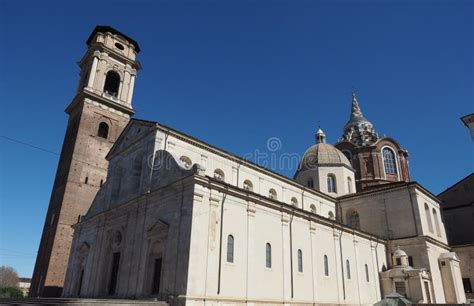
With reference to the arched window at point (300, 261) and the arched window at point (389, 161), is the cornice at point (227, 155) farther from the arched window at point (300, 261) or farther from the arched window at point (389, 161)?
the arched window at point (389, 161)

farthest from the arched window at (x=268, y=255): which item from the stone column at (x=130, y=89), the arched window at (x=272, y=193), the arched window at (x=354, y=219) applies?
the stone column at (x=130, y=89)

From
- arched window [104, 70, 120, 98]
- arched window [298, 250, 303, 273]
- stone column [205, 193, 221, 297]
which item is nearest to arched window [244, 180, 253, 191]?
arched window [298, 250, 303, 273]

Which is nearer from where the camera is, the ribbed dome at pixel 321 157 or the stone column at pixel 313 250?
the stone column at pixel 313 250

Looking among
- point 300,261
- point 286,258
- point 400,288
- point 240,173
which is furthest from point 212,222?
point 400,288

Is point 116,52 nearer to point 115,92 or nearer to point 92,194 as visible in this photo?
point 115,92

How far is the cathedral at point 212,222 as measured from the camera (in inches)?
672

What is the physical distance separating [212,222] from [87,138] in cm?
2035

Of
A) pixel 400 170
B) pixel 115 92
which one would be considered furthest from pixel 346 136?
pixel 115 92

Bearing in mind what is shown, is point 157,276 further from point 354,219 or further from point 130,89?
point 130,89

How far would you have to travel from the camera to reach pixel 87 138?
106 feet

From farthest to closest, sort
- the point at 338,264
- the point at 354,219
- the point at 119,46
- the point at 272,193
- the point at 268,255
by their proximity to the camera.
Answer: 1. the point at 119,46
2. the point at 354,219
3. the point at 272,193
4. the point at 338,264
5. the point at 268,255

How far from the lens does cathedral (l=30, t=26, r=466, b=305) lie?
17.1 metres

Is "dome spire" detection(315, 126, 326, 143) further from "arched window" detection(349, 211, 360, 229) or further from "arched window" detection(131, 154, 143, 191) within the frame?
"arched window" detection(131, 154, 143, 191)

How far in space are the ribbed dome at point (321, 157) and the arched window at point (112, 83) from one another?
69.8 feet
